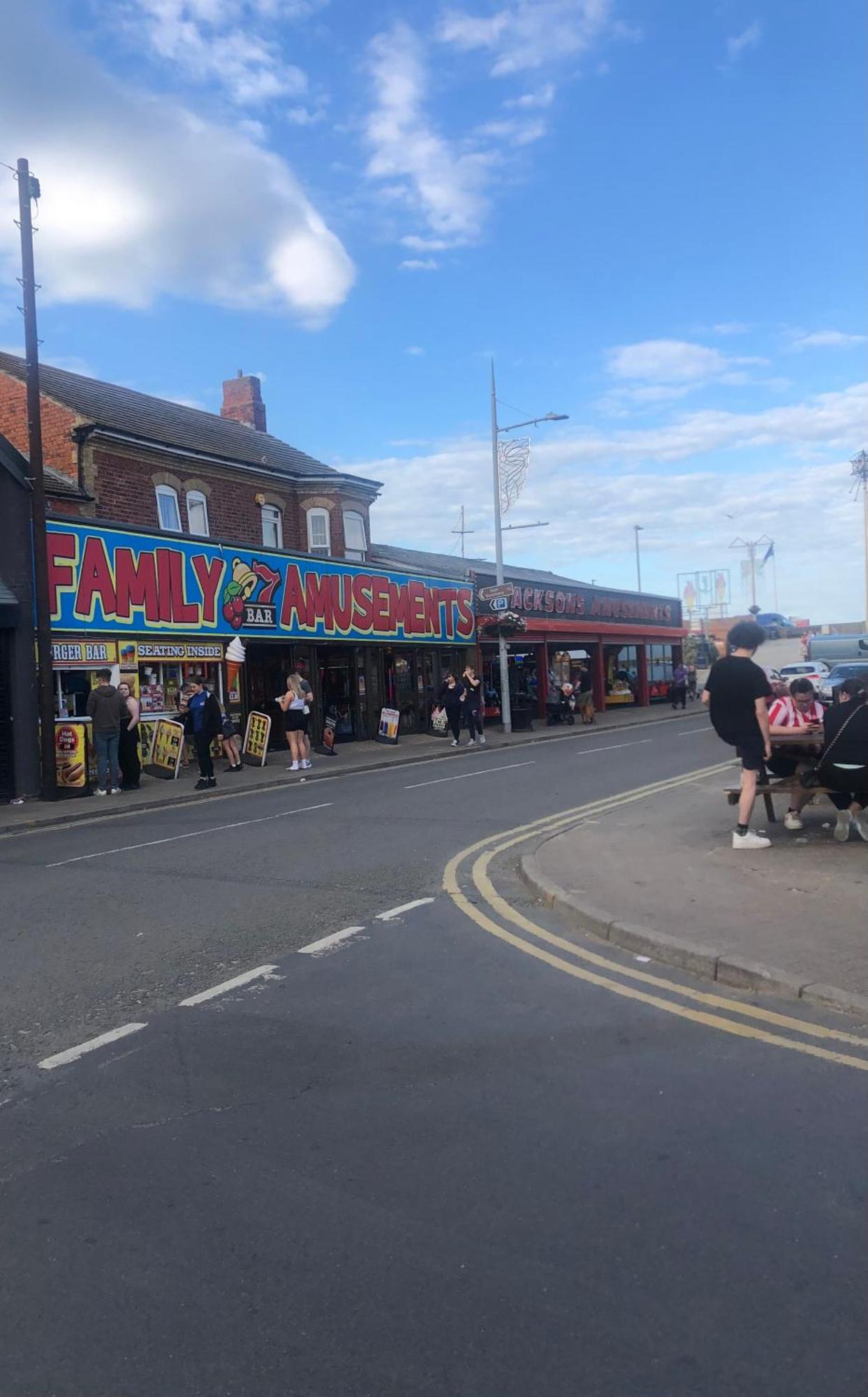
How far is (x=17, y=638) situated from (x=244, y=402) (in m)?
16.8

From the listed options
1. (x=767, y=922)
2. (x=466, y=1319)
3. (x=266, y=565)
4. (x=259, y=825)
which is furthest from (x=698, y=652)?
(x=466, y=1319)

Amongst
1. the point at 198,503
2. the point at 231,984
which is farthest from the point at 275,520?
the point at 231,984

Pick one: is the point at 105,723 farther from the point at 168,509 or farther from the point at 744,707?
the point at 744,707

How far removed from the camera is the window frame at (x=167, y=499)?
22.3 metres

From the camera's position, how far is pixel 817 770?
8391 millimetres

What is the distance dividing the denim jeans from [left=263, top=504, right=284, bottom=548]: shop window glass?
10161mm

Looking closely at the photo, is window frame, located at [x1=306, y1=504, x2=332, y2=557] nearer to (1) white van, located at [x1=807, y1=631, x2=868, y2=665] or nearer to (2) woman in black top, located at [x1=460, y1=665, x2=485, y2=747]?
(2) woman in black top, located at [x1=460, y1=665, x2=485, y2=747]

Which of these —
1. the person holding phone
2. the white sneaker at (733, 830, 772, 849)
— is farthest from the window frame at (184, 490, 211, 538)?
the white sneaker at (733, 830, 772, 849)

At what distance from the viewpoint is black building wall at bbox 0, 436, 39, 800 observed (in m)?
16.2

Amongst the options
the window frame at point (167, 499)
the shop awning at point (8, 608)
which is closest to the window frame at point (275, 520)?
the window frame at point (167, 499)

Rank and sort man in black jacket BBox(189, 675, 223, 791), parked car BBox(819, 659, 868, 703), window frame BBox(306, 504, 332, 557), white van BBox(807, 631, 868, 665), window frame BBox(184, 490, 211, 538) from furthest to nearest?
white van BBox(807, 631, 868, 665), parked car BBox(819, 659, 868, 703), window frame BBox(306, 504, 332, 557), window frame BBox(184, 490, 211, 538), man in black jacket BBox(189, 675, 223, 791)

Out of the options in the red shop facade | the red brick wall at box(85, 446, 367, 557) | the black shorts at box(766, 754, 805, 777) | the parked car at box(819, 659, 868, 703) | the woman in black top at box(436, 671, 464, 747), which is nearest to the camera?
the black shorts at box(766, 754, 805, 777)

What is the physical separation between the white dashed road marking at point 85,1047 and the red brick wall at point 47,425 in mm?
17816

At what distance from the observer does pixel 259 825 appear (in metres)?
12.2
